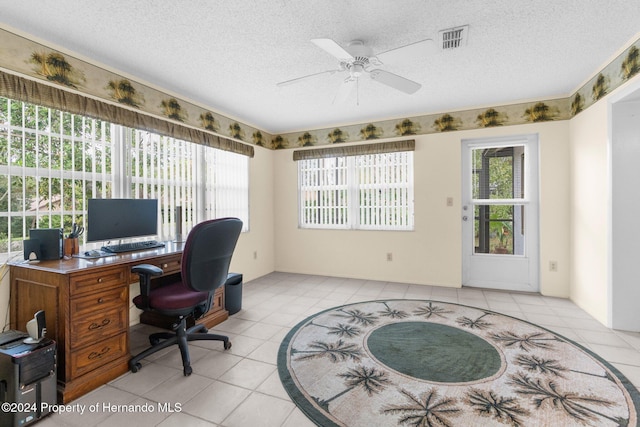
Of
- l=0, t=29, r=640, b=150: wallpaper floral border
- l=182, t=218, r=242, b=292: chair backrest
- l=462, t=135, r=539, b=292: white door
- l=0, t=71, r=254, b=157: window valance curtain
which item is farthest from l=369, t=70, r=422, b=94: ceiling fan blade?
l=0, t=71, r=254, b=157: window valance curtain

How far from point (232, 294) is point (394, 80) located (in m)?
2.62

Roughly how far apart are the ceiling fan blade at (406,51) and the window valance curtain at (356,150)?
219 cm

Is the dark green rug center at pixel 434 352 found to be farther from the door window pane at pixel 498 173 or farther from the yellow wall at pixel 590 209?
the door window pane at pixel 498 173

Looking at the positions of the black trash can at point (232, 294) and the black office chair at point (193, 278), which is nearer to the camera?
the black office chair at point (193, 278)

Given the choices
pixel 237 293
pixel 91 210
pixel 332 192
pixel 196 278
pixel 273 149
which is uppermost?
pixel 273 149

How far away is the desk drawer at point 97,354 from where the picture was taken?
1.84 metres

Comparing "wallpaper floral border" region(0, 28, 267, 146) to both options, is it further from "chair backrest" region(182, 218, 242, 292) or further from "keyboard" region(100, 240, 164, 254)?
"chair backrest" region(182, 218, 242, 292)

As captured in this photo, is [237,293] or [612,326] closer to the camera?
[612,326]

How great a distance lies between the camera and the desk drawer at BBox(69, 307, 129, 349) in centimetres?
183

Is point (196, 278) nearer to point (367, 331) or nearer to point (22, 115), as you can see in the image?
point (367, 331)

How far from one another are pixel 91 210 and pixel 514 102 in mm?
4734

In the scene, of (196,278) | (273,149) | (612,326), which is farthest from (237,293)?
(612,326)

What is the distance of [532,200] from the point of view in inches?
153

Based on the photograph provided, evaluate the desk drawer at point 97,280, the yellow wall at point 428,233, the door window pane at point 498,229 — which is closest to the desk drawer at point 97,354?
the desk drawer at point 97,280
